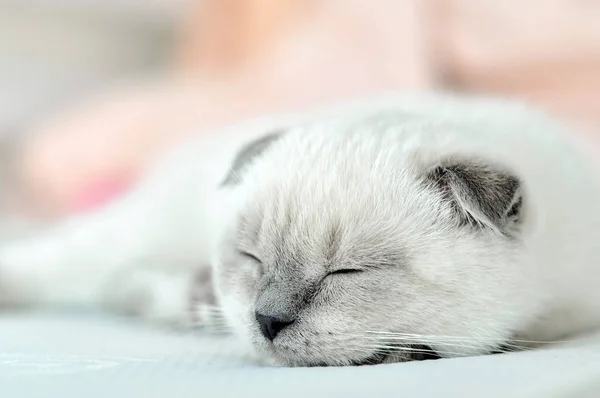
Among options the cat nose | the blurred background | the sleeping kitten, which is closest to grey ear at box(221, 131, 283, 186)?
the sleeping kitten

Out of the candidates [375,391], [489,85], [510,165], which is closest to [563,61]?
[489,85]

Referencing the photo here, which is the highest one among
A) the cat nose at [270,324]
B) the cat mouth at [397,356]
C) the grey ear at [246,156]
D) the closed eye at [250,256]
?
the grey ear at [246,156]

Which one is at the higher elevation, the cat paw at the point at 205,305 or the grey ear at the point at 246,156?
the grey ear at the point at 246,156

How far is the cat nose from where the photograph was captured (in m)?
0.87

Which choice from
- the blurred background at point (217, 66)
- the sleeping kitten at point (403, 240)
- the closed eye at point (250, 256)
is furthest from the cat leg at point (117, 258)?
the blurred background at point (217, 66)

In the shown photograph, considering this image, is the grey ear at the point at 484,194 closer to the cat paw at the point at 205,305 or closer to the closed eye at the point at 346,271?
the closed eye at the point at 346,271

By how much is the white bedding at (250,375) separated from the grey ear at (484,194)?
0.56 feet

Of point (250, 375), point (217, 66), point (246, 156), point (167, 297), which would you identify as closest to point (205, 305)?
point (167, 297)

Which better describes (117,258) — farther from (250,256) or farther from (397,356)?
(397,356)

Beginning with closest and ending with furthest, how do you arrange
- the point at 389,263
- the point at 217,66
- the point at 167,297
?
the point at 389,263 → the point at 167,297 → the point at 217,66

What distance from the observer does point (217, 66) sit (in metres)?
3.43

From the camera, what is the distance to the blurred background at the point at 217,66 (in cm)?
193

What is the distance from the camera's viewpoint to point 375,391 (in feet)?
2.17

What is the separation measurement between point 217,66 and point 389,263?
272 centimetres
